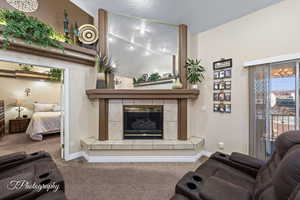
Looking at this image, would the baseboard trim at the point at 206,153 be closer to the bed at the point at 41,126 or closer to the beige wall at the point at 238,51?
the beige wall at the point at 238,51

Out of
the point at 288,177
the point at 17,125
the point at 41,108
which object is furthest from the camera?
the point at 41,108

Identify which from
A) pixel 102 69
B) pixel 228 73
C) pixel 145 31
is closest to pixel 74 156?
pixel 102 69

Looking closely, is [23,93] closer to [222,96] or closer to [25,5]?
[25,5]

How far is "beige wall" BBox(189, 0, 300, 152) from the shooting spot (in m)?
2.13

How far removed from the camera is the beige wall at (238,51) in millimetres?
2131

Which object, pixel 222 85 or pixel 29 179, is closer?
pixel 29 179

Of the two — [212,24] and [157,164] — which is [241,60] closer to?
[212,24]

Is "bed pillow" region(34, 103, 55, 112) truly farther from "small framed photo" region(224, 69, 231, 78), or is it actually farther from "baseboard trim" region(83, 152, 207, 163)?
"small framed photo" region(224, 69, 231, 78)

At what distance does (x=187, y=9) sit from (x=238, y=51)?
1.28 metres

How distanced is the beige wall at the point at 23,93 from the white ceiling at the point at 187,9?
4.46 metres

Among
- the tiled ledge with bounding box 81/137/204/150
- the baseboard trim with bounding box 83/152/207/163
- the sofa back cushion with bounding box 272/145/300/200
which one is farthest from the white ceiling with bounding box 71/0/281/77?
the sofa back cushion with bounding box 272/145/300/200

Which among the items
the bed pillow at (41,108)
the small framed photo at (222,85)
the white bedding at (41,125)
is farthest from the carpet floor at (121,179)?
the bed pillow at (41,108)

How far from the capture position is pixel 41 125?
4078 mm

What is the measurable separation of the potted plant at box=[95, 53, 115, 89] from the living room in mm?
22
